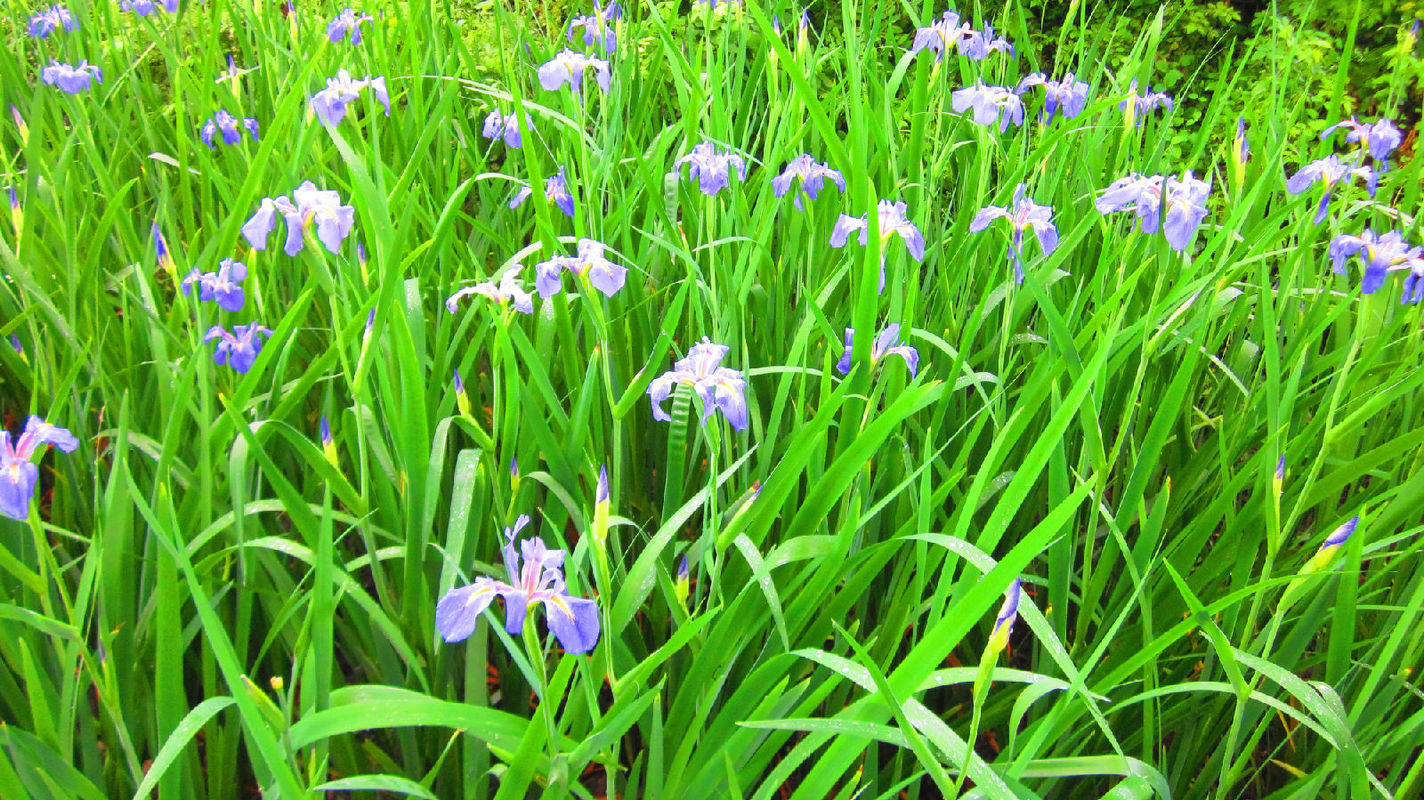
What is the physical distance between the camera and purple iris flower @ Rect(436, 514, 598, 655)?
2.46 ft

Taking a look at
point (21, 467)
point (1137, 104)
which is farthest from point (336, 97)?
point (1137, 104)

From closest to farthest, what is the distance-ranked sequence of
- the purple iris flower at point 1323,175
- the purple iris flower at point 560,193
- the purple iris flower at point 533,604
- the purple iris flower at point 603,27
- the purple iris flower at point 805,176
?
the purple iris flower at point 533,604, the purple iris flower at point 1323,175, the purple iris flower at point 805,176, the purple iris flower at point 560,193, the purple iris flower at point 603,27

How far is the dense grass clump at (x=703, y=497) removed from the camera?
93cm

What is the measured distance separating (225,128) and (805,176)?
133 centimetres

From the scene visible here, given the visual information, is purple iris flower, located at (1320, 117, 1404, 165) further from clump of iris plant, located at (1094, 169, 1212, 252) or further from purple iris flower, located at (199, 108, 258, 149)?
purple iris flower, located at (199, 108, 258, 149)

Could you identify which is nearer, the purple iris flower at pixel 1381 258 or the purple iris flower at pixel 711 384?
the purple iris flower at pixel 711 384

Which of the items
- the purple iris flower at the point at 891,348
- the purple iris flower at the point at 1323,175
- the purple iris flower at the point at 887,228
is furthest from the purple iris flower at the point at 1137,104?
the purple iris flower at the point at 891,348

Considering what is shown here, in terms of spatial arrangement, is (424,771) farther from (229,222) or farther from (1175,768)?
(1175,768)

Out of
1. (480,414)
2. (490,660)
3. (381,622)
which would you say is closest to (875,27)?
(480,414)

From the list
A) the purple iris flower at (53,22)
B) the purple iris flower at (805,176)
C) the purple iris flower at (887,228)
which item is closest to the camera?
the purple iris flower at (887,228)

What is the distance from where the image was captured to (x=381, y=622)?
105cm

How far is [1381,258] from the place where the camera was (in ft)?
4.14

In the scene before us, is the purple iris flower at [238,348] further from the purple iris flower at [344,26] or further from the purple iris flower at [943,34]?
the purple iris flower at [943,34]

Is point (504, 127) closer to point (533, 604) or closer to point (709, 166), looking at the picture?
point (709, 166)
